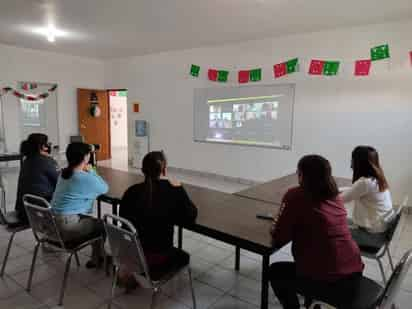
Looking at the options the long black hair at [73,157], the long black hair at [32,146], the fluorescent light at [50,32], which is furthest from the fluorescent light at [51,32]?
the long black hair at [73,157]

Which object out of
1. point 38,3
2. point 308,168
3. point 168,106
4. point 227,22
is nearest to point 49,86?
point 168,106

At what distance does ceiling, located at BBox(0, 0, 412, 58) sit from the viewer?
3.63 meters

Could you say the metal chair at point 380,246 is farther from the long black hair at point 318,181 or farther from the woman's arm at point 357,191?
the long black hair at point 318,181

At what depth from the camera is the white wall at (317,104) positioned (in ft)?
13.4

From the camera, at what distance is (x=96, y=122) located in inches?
313

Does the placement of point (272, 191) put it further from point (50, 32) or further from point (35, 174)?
point (50, 32)

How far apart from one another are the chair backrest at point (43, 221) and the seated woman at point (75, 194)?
0.07 m

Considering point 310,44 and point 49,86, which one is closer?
point 310,44

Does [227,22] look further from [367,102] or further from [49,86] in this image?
[49,86]

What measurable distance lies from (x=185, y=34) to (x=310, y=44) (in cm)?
196

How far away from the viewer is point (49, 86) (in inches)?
276

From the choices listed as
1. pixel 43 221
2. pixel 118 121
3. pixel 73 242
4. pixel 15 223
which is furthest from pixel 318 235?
pixel 118 121

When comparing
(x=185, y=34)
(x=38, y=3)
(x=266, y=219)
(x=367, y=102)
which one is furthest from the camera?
(x=185, y=34)

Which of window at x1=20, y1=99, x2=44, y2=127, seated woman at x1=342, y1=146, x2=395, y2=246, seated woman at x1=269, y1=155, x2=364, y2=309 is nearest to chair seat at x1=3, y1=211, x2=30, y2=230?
seated woman at x1=269, y1=155, x2=364, y2=309
